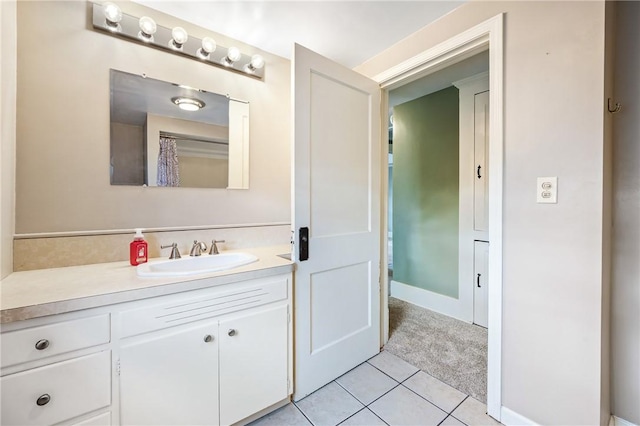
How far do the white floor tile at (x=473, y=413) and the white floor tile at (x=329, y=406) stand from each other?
559 millimetres

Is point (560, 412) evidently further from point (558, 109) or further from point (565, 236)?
→ point (558, 109)

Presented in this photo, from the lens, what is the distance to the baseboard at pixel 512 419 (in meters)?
1.29

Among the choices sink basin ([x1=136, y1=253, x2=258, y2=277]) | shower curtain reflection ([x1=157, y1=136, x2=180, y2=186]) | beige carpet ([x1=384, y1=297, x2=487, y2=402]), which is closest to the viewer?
sink basin ([x1=136, y1=253, x2=258, y2=277])

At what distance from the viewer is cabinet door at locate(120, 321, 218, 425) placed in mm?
1022

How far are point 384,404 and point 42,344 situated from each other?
1654 mm

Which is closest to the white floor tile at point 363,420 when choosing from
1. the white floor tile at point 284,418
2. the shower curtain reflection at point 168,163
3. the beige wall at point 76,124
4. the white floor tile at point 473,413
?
the white floor tile at point 284,418

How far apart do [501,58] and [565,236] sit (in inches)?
38.3

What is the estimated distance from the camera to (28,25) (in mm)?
1271

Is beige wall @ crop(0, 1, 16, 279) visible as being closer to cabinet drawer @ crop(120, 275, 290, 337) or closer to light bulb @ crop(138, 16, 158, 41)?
light bulb @ crop(138, 16, 158, 41)

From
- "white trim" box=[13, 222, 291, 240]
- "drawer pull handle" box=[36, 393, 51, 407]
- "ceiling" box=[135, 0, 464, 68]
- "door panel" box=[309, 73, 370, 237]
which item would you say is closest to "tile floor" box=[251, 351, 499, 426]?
"drawer pull handle" box=[36, 393, 51, 407]

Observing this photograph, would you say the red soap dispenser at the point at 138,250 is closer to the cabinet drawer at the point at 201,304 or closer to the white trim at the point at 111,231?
the white trim at the point at 111,231

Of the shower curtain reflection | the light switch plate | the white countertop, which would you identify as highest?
the shower curtain reflection

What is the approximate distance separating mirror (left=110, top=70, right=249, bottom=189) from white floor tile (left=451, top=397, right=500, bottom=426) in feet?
6.55

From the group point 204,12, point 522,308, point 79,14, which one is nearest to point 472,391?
point 522,308
